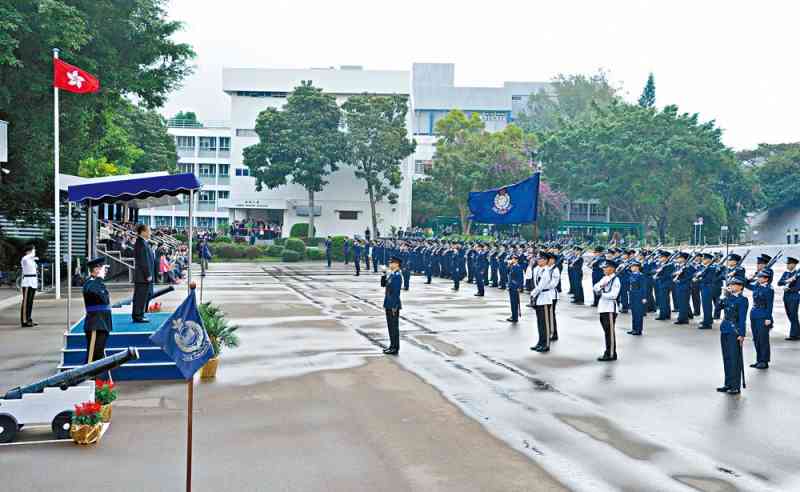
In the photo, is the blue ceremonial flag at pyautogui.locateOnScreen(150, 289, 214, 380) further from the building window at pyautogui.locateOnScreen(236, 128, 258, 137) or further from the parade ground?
the building window at pyautogui.locateOnScreen(236, 128, 258, 137)

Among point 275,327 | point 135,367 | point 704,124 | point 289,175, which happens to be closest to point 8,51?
point 275,327

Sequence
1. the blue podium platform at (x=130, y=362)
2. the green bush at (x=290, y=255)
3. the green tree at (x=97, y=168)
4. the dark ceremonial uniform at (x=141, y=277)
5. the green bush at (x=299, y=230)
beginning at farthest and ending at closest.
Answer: the green bush at (x=299, y=230), the green bush at (x=290, y=255), the green tree at (x=97, y=168), the dark ceremonial uniform at (x=141, y=277), the blue podium platform at (x=130, y=362)

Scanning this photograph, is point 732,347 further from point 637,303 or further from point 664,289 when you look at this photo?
point 664,289

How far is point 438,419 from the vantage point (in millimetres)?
9227

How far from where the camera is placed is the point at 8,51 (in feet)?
67.3

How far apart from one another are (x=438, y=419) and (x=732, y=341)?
4.46 metres

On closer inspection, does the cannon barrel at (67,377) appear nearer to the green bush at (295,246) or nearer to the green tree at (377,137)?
the green bush at (295,246)

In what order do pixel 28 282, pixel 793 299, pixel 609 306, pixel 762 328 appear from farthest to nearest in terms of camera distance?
pixel 28 282, pixel 793 299, pixel 609 306, pixel 762 328

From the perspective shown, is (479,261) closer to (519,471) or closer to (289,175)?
(519,471)

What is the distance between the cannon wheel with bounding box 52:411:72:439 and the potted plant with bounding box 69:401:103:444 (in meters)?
0.11

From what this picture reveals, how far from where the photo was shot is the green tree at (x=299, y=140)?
55.8 m

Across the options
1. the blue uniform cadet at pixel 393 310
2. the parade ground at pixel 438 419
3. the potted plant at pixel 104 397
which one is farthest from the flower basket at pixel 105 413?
the blue uniform cadet at pixel 393 310

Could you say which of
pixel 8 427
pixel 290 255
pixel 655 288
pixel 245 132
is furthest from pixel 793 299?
pixel 245 132

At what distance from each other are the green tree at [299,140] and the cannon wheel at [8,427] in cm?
4838
